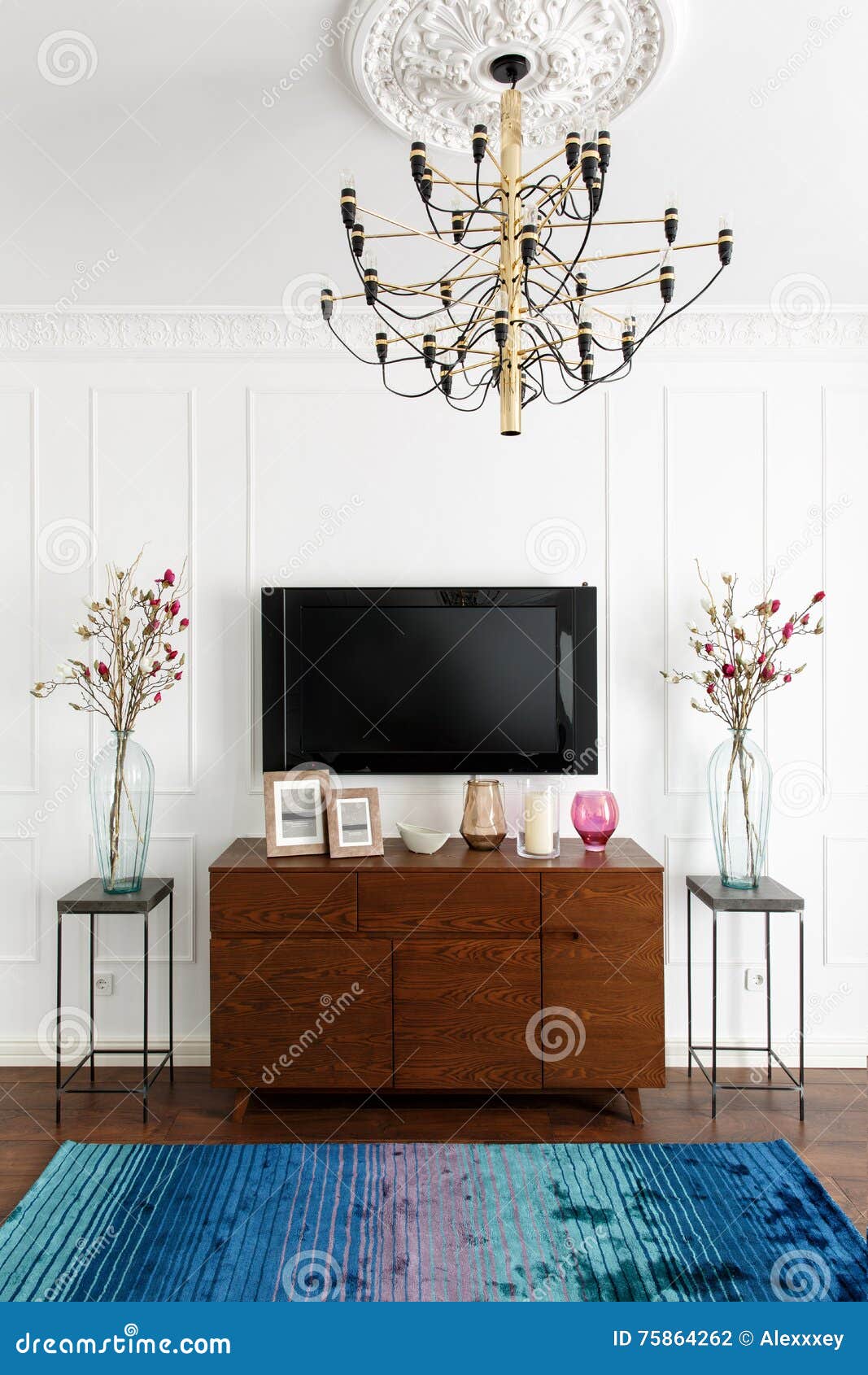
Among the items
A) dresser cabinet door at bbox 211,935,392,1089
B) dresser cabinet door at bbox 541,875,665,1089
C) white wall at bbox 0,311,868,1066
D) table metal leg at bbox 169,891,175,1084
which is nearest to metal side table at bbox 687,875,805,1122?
white wall at bbox 0,311,868,1066

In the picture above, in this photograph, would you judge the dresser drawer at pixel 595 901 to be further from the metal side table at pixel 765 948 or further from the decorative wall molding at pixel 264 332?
the decorative wall molding at pixel 264 332

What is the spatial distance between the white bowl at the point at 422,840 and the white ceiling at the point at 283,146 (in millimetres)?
1864

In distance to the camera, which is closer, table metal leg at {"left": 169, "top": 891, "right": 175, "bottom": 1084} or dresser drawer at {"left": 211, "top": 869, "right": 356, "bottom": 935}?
dresser drawer at {"left": 211, "top": 869, "right": 356, "bottom": 935}

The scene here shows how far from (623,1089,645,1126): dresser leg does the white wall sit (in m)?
0.50

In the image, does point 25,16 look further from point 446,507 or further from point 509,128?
point 446,507

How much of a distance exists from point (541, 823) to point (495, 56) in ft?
6.90

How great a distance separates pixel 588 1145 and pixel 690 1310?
80 cm

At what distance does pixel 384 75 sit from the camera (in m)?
2.03

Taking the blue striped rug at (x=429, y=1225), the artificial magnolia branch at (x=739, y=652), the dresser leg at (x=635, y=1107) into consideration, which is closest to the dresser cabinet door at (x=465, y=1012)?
the blue striped rug at (x=429, y=1225)

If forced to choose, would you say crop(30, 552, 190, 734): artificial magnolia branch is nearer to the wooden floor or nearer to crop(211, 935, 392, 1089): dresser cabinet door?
crop(211, 935, 392, 1089): dresser cabinet door

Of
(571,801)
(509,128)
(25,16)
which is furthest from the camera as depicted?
(571,801)

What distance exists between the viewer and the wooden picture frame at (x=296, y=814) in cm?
303

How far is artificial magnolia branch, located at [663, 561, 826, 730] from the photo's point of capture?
3.17 metres

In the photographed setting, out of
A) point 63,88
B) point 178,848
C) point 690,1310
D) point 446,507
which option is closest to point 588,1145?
point 690,1310
